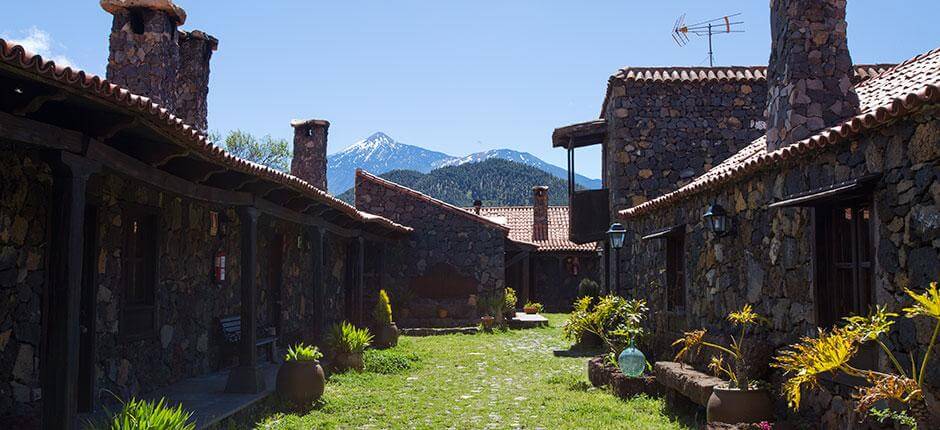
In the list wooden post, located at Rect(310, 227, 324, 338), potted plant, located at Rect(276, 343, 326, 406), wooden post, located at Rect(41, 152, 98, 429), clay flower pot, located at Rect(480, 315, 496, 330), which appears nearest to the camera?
wooden post, located at Rect(41, 152, 98, 429)

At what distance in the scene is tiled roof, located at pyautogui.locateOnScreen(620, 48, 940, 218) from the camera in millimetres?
5323

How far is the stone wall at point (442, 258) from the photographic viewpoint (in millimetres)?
23516

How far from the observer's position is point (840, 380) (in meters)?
6.42

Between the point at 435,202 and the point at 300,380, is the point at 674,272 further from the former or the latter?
the point at 435,202

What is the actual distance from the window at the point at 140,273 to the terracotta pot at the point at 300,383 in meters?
1.58

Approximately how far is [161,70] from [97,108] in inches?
209

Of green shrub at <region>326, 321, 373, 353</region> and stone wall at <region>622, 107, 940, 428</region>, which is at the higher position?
stone wall at <region>622, 107, 940, 428</region>

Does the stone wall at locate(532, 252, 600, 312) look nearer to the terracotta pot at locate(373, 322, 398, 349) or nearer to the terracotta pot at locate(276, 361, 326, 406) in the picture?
the terracotta pot at locate(373, 322, 398, 349)

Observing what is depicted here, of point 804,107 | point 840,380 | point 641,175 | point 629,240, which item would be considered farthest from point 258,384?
point 641,175

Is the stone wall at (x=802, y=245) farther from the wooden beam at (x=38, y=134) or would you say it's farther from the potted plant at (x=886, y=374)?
the wooden beam at (x=38, y=134)

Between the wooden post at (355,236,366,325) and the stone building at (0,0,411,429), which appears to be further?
the wooden post at (355,236,366,325)

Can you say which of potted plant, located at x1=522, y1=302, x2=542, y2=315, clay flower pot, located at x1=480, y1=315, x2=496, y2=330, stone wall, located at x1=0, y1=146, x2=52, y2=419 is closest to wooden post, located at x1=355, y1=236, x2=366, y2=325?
clay flower pot, located at x1=480, y1=315, x2=496, y2=330

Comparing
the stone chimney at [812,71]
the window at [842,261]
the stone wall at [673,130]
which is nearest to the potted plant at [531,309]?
the stone wall at [673,130]

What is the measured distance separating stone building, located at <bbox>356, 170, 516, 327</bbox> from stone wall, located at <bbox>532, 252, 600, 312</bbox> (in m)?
7.68
